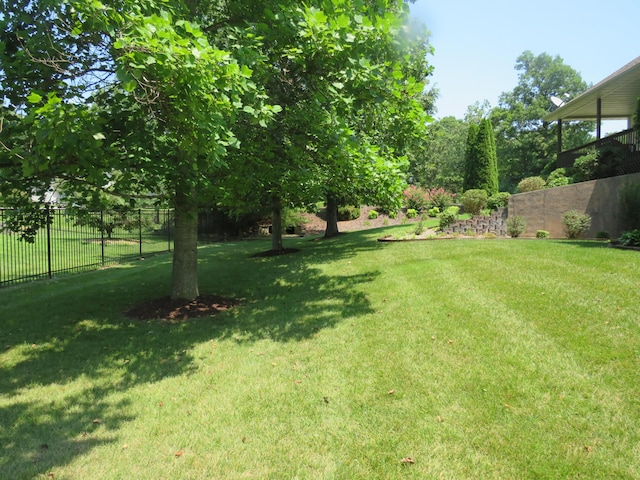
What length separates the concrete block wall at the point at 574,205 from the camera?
11516 millimetres

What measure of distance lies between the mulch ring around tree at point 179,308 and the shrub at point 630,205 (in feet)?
30.8

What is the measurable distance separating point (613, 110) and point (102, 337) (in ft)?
80.1

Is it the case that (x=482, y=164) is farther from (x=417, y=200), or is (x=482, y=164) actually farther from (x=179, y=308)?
(x=179, y=308)

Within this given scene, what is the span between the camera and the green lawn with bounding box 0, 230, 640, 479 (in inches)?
121

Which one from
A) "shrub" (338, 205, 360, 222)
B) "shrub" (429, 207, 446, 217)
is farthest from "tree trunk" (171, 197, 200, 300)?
"shrub" (338, 205, 360, 222)

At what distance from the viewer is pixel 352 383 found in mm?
4242

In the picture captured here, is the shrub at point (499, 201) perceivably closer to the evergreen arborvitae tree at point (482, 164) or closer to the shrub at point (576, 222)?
the evergreen arborvitae tree at point (482, 164)

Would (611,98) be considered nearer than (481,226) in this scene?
No

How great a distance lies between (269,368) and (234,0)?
5.88m

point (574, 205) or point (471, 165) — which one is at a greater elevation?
point (471, 165)

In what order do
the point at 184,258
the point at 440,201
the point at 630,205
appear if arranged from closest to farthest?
the point at 184,258 → the point at 630,205 → the point at 440,201

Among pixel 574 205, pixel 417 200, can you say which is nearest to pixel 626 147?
pixel 574 205

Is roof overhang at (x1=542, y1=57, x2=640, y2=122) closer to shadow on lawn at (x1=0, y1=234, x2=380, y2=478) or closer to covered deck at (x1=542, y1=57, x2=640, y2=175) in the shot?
covered deck at (x1=542, y1=57, x2=640, y2=175)

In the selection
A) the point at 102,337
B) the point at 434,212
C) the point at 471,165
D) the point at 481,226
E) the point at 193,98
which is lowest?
the point at 102,337
